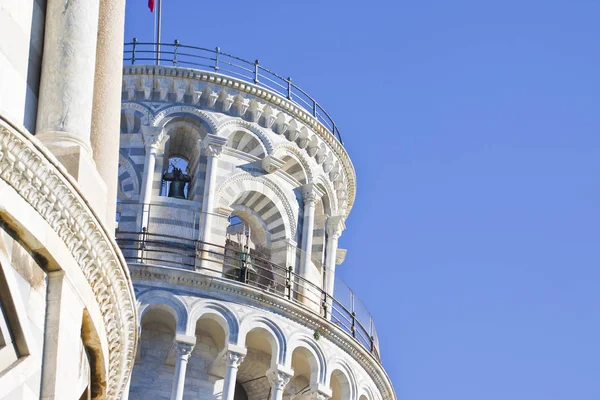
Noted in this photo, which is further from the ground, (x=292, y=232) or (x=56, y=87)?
(x=292, y=232)

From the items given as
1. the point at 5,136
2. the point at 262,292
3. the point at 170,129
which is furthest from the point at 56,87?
the point at 170,129

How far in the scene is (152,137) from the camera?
49844 mm

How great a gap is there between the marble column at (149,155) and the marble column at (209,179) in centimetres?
120

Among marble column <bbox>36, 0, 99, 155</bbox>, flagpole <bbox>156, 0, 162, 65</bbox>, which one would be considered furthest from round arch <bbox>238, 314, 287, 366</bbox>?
marble column <bbox>36, 0, 99, 155</bbox>

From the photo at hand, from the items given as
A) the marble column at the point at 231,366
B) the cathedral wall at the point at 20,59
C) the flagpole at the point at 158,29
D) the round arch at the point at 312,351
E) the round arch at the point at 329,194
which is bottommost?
the cathedral wall at the point at 20,59

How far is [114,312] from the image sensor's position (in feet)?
67.9

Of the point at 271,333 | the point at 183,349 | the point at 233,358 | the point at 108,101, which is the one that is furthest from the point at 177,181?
the point at 108,101

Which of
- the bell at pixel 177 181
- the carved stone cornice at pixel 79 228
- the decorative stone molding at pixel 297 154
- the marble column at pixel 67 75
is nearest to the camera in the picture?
the carved stone cornice at pixel 79 228

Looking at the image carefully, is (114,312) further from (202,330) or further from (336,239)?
(336,239)

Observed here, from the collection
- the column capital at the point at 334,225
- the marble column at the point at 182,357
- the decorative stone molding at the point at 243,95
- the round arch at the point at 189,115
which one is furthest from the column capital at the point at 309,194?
the marble column at the point at 182,357

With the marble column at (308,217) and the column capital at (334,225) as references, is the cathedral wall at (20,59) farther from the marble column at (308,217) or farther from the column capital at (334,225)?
the column capital at (334,225)

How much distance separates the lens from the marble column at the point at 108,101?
70.8 feet

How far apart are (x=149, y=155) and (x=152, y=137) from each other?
53 cm

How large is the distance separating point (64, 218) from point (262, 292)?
2777 cm
